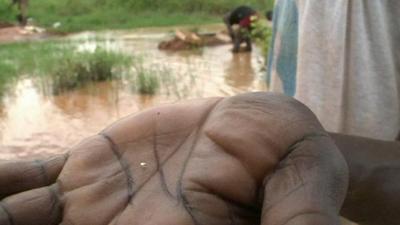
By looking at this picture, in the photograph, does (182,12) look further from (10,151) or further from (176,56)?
(10,151)

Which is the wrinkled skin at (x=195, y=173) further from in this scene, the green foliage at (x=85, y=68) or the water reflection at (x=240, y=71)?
the water reflection at (x=240, y=71)

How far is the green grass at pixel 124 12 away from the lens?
15.8 m

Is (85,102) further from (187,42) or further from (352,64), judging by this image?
(352,64)

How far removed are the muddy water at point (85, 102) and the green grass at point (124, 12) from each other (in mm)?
6816

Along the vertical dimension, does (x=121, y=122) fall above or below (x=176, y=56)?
above

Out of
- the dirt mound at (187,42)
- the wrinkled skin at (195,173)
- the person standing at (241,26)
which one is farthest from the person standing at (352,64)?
the dirt mound at (187,42)

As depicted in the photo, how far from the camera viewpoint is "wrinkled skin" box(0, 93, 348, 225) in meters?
1.52

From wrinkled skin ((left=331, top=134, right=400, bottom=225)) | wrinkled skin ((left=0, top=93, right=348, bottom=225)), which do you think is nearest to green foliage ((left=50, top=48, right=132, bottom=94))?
wrinkled skin ((left=0, top=93, right=348, bottom=225))

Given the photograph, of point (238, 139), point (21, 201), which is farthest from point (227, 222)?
point (21, 201)

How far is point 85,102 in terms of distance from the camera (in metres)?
6.48

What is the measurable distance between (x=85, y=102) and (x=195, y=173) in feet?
16.1

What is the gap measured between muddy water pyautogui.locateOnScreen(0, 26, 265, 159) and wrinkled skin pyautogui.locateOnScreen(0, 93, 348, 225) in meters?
2.73

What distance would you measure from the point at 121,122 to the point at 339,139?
64 centimetres

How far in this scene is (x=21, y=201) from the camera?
194 cm
